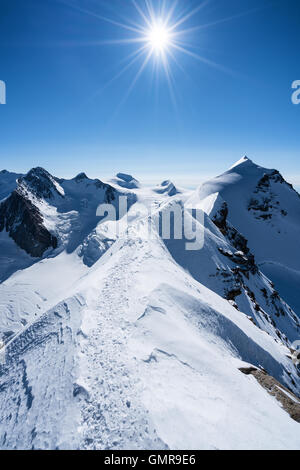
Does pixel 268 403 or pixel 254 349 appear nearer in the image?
pixel 268 403

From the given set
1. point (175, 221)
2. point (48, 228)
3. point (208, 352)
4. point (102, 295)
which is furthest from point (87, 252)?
point (208, 352)

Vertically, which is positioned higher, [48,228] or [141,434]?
[48,228]

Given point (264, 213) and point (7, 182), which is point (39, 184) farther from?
point (264, 213)

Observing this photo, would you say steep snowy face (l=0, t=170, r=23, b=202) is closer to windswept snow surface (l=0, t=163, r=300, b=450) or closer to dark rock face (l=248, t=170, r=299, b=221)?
dark rock face (l=248, t=170, r=299, b=221)

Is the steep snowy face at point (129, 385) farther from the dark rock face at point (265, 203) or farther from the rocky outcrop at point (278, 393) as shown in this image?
the dark rock face at point (265, 203)

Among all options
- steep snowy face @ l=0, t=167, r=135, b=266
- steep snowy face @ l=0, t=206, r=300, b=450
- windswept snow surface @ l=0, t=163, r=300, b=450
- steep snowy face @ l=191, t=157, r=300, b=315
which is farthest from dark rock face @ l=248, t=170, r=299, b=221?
steep snowy face @ l=0, t=206, r=300, b=450

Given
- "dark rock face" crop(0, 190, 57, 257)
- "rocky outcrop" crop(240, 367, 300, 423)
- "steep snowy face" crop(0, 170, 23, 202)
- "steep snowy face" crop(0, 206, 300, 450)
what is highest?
"steep snowy face" crop(0, 170, 23, 202)

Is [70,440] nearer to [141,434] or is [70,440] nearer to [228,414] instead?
[141,434]
